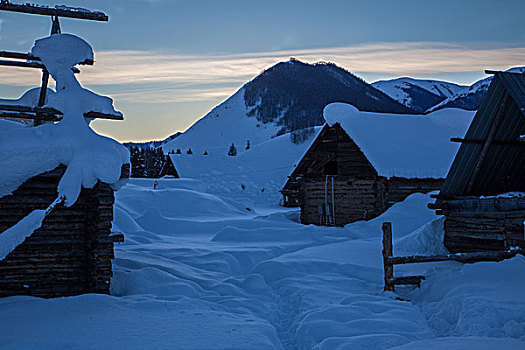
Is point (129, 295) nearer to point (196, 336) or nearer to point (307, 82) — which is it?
point (196, 336)

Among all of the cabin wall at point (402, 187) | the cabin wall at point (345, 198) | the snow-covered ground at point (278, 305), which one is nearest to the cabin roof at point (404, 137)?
the cabin wall at point (402, 187)

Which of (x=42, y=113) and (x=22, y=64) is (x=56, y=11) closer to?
(x=22, y=64)

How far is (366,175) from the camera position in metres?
20.5

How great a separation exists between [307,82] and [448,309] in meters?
132

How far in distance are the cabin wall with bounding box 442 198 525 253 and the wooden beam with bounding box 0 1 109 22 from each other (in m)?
9.52

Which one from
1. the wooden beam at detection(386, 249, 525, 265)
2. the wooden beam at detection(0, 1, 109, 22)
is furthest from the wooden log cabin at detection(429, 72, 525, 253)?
the wooden beam at detection(0, 1, 109, 22)

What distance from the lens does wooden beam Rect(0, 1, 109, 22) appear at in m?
9.37

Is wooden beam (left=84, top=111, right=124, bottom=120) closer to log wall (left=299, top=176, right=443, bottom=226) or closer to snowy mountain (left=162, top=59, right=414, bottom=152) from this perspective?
log wall (left=299, top=176, right=443, bottom=226)

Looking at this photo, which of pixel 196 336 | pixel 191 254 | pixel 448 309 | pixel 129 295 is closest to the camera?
pixel 196 336

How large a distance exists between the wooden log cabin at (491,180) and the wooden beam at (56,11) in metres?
8.88

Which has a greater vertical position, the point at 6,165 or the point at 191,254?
the point at 6,165

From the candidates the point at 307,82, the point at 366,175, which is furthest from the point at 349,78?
the point at 366,175

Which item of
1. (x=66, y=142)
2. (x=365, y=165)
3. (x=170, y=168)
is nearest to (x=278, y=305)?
(x=66, y=142)

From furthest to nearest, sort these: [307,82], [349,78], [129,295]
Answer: [349,78] < [307,82] < [129,295]
